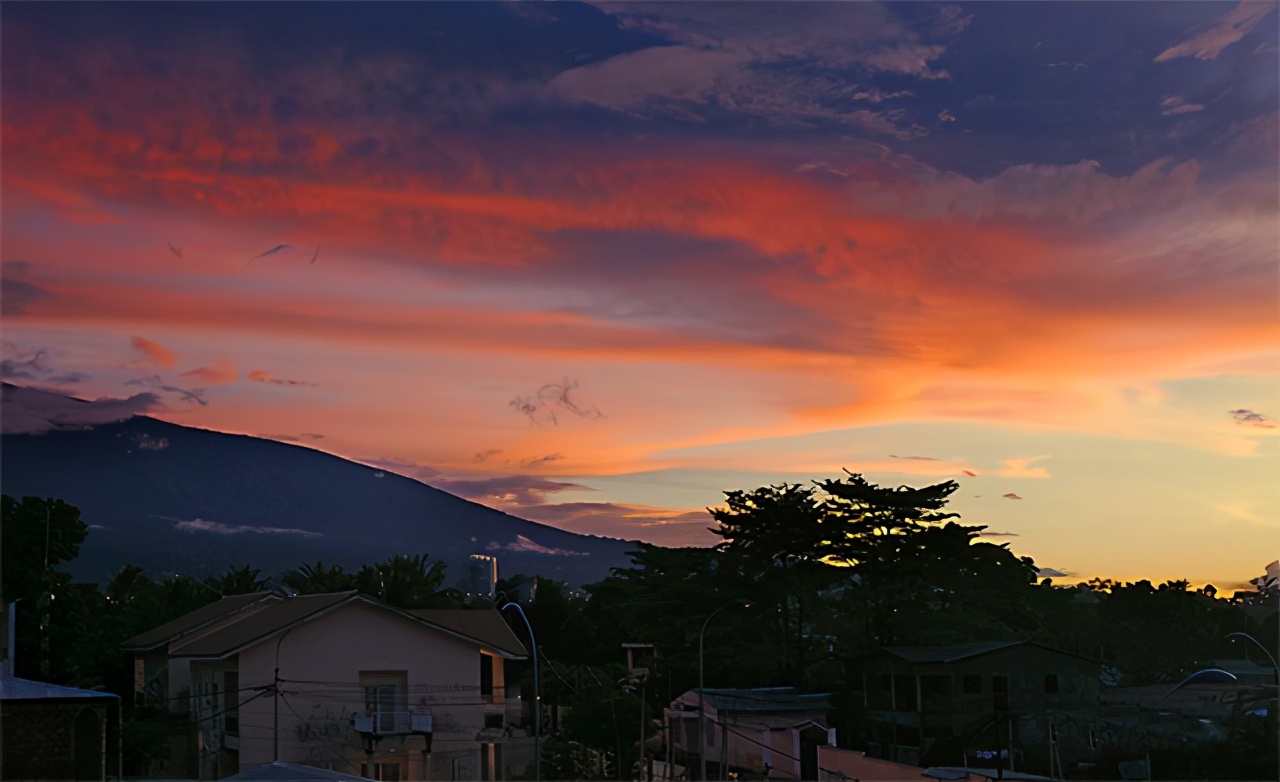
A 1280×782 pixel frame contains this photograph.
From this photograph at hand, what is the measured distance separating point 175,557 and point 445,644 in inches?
1084

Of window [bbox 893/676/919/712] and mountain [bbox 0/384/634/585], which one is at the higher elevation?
mountain [bbox 0/384/634/585]

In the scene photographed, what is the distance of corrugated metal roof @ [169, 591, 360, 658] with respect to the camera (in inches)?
830

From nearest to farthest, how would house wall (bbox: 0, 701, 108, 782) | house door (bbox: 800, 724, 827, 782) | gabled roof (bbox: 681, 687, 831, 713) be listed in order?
house wall (bbox: 0, 701, 108, 782) → house door (bbox: 800, 724, 827, 782) → gabled roof (bbox: 681, 687, 831, 713)

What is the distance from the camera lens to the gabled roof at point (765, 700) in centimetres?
2503

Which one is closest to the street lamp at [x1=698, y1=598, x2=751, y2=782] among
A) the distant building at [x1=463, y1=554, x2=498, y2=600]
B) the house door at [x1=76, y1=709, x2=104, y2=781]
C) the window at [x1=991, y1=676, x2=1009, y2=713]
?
the window at [x1=991, y1=676, x2=1009, y2=713]

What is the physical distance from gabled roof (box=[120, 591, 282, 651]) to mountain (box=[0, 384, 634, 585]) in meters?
13.6

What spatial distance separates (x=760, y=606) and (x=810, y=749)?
16.1 feet

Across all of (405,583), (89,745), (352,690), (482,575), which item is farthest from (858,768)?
(89,745)

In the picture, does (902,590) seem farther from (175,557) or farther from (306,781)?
(175,557)

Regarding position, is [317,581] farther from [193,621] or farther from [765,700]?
[765,700]

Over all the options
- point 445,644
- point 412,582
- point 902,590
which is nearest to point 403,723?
point 445,644

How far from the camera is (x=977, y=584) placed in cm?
3116

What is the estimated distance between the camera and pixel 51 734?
1250 cm

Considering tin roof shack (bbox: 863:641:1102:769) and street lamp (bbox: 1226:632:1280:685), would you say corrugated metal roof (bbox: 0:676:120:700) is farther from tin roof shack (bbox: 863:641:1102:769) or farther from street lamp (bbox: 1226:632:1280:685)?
street lamp (bbox: 1226:632:1280:685)
